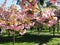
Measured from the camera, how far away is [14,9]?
897 cm

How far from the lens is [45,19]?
20.4 ft

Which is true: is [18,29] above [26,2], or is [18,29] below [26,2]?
below

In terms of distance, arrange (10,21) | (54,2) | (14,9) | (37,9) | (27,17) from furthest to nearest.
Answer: (14,9)
(10,21)
(27,17)
(37,9)
(54,2)

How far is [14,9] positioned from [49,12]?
3038 millimetres

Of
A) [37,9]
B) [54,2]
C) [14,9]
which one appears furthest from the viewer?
[14,9]

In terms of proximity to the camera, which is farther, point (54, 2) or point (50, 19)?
point (50, 19)

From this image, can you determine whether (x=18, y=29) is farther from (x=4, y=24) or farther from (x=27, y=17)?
(x=27, y=17)

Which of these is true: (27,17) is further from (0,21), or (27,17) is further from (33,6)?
(0,21)

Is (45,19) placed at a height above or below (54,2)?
below

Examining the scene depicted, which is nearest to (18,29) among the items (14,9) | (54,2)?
(14,9)

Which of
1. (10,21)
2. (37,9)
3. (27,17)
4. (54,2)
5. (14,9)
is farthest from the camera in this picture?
(14,9)

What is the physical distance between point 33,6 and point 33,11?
119 millimetres

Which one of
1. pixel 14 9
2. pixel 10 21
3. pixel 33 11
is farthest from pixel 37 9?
pixel 14 9

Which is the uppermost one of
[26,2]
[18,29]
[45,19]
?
[26,2]
